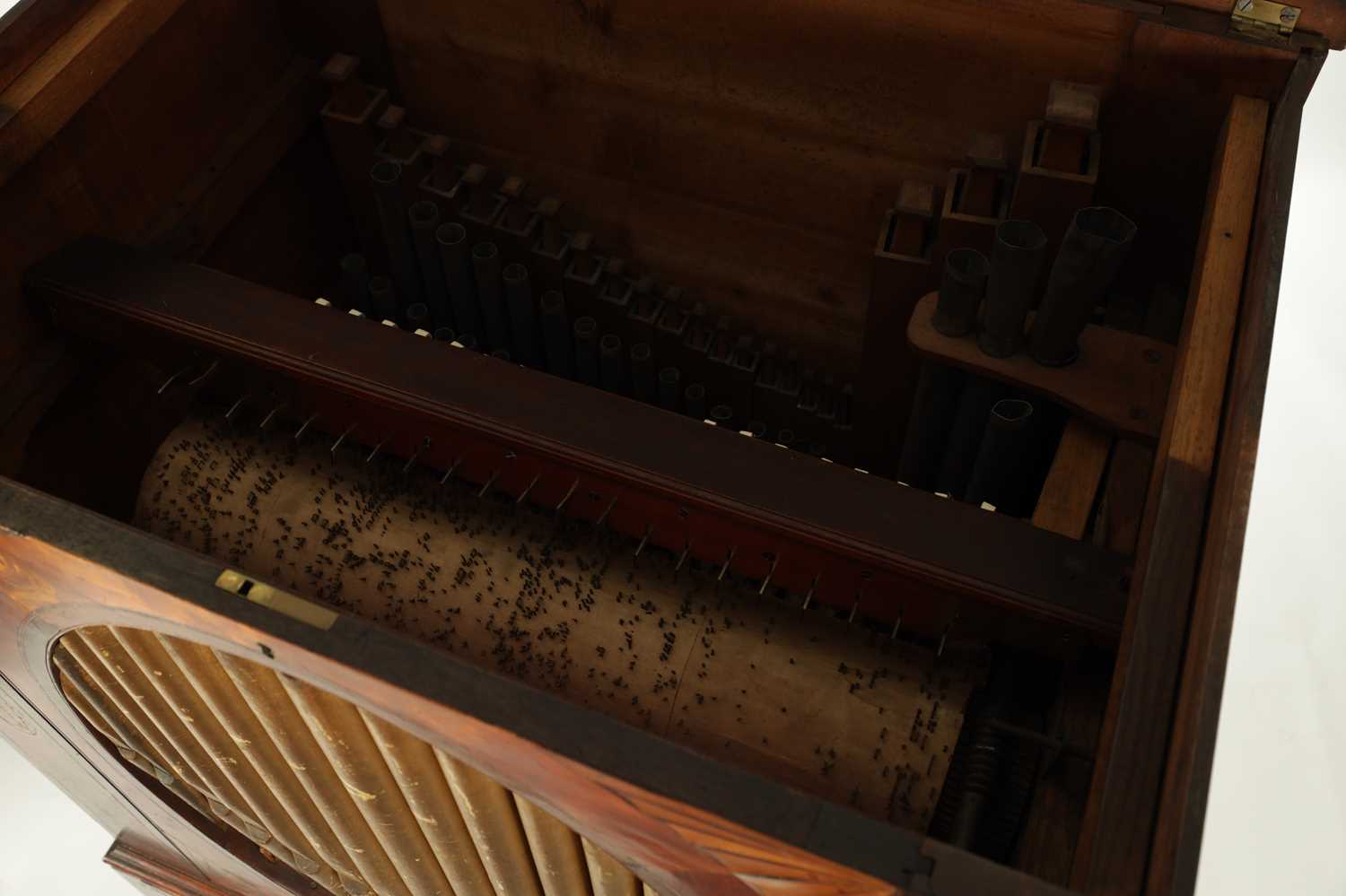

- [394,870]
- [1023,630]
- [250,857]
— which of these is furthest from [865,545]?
[250,857]

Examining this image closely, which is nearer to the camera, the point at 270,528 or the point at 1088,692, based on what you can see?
the point at 1088,692

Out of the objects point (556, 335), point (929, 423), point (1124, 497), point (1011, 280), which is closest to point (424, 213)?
point (556, 335)

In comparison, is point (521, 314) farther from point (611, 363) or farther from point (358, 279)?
point (358, 279)

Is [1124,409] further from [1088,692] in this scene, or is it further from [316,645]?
[316,645]

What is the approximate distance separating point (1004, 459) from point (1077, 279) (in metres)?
0.31

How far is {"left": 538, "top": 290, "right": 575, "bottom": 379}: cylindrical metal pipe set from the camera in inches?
92.7

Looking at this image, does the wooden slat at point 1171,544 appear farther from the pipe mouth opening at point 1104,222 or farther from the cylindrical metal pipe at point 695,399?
the cylindrical metal pipe at point 695,399

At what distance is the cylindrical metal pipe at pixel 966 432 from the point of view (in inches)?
77.9

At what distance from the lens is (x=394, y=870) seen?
1854mm

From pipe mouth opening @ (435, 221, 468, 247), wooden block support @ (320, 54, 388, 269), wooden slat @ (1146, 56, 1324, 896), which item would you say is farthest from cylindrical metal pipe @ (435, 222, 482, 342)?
wooden slat @ (1146, 56, 1324, 896)

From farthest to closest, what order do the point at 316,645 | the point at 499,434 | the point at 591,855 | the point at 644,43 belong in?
the point at 644,43 → the point at 499,434 → the point at 591,855 → the point at 316,645

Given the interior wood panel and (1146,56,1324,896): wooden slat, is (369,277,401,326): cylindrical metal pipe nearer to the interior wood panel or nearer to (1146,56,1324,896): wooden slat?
the interior wood panel

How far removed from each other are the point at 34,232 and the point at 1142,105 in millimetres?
1720

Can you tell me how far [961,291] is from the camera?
1.87 metres
